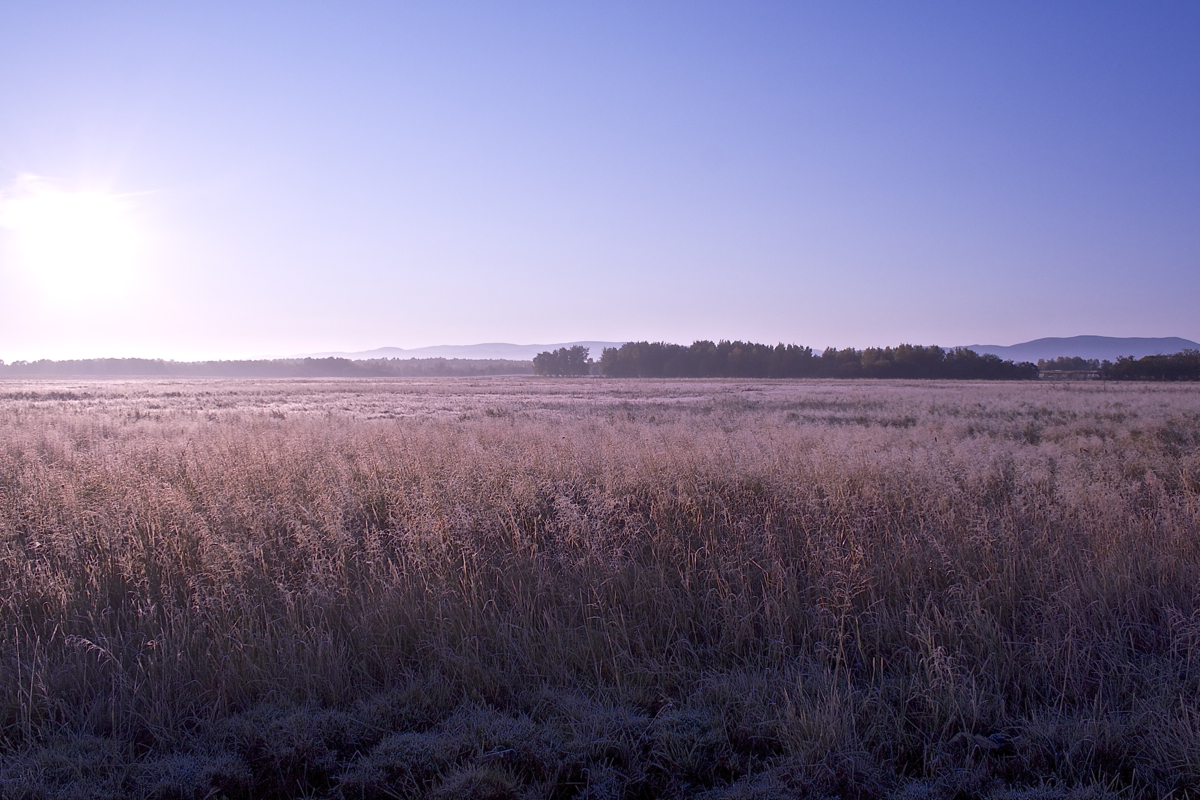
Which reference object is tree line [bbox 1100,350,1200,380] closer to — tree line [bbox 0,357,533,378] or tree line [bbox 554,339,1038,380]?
tree line [bbox 554,339,1038,380]

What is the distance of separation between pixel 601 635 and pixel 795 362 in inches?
4186

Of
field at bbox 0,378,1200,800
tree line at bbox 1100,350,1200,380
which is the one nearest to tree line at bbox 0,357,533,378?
tree line at bbox 1100,350,1200,380

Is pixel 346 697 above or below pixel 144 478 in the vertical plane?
below

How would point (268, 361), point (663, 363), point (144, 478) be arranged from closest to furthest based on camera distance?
point (144, 478) → point (663, 363) → point (268, 361)

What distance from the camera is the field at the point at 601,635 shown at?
9.93 feet

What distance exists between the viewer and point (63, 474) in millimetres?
7898

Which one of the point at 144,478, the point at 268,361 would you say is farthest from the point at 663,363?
the point at 268,361

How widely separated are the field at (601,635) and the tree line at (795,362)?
98377mm

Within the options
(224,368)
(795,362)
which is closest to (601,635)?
(795,362)

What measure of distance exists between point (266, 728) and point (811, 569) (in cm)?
412

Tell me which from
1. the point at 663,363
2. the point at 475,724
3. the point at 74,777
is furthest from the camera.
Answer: the point at 663,363

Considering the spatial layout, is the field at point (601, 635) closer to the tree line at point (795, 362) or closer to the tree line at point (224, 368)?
the tree line at point (795, 362)

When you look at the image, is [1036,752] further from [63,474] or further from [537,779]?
[63,474]

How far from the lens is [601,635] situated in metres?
4.27
